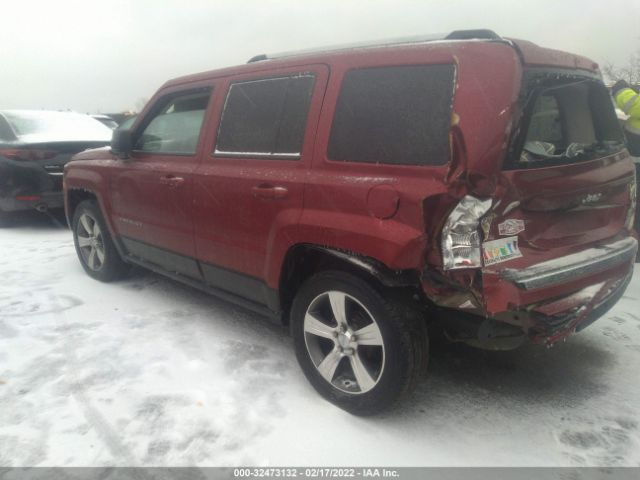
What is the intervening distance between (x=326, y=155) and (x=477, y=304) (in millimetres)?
1034

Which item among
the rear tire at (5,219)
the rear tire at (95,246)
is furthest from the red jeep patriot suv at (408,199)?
the rear tire at (5,219)

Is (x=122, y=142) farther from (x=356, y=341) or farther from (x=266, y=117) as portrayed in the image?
(x=356, y=341)

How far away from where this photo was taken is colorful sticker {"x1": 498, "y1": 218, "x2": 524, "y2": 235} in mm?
2092

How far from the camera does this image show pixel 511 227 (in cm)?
212

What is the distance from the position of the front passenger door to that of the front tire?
1167mm

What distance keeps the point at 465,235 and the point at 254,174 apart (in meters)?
1.29

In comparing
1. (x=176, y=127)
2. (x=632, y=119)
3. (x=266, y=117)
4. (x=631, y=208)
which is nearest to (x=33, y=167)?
(x=176, y=127)

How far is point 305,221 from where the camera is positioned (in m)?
2.50

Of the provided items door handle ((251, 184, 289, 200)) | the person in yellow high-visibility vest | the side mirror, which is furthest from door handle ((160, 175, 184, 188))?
the person in yellow high-visibility vest

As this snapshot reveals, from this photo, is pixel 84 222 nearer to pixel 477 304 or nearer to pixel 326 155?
pixel 326 155

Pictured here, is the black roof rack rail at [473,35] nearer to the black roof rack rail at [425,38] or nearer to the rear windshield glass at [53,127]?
the black roof rack rail at [425,38]

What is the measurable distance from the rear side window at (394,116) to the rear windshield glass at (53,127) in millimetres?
Answer: 5405

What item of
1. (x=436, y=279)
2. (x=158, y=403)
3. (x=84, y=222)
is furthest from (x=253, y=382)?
(x=84, y=222)

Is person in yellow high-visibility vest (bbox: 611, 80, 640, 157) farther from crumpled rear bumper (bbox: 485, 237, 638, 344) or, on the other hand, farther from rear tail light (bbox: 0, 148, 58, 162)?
rear tail light (bbox: 0, 148, 58, 162)
